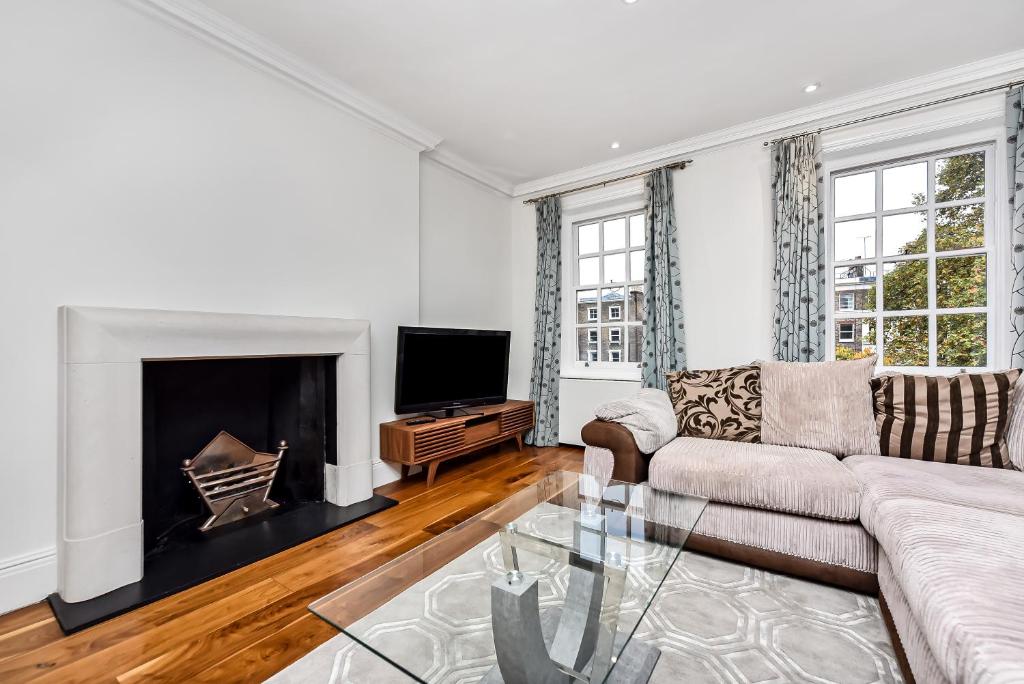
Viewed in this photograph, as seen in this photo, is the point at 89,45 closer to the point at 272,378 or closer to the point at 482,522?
the point at 272,378

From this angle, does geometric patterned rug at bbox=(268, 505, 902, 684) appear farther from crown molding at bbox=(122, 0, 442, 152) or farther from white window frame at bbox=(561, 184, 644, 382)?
crown molding at bbox=(122, 0, 442, 152)

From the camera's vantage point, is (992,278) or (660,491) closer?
(660,491)

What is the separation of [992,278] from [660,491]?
2562 millimetres

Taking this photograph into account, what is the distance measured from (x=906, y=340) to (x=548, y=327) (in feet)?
8.66

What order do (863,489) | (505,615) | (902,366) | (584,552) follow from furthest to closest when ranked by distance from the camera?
(902,366) < (863,489) < (584,552) < (505,615)

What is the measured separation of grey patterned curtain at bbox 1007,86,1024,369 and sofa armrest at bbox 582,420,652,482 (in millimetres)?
2201

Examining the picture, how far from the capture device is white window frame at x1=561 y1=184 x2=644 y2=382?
406 cm

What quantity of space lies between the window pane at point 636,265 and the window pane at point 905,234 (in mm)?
1704

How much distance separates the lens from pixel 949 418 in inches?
85.4

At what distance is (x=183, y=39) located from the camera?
2168 millimetres

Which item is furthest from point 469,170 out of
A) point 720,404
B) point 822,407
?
point 822,407

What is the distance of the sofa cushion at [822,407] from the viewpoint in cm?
233

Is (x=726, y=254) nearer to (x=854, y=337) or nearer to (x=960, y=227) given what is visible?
(x=854, y=337)

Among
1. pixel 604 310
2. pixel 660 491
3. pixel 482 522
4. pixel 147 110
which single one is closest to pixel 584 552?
pixel 482 522
